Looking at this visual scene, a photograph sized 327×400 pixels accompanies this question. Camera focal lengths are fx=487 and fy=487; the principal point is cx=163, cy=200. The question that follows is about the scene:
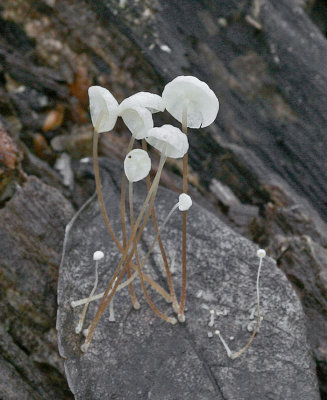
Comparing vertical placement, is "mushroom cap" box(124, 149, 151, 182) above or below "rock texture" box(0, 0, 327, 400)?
above

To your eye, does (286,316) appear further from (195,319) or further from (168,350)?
(168,350)

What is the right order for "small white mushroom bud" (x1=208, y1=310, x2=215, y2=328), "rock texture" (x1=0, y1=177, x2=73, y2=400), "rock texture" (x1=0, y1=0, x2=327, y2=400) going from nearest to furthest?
"small white mushroom bud" (x1=208, y1=310, x2=215, y2=328), "rock texture" (x1=0, y1=177, x2=73, y2=400), "rock texture" (x1=0, y1=0, x2=327, y2=400)

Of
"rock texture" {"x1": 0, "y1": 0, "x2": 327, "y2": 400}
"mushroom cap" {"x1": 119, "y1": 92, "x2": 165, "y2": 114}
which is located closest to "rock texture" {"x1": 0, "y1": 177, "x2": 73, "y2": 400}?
"rock texture" {"x1": 0, "y1": 0, "x2": 327, "y2": 400}

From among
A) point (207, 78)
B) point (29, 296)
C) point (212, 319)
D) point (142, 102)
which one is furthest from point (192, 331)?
point (207, 78)

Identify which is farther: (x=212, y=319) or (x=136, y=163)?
(x=212, y=319)

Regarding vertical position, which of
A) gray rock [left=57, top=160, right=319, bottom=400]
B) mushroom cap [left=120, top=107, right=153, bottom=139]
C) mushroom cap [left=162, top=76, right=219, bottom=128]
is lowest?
gray rock [left=57, top=160, right=319, bottom=400]

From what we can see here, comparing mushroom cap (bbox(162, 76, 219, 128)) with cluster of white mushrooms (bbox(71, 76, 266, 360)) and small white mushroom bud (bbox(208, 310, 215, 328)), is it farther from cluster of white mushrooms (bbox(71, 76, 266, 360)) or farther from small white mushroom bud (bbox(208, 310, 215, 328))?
small white mushroom bud (bbox(208, 310, 215, 328))

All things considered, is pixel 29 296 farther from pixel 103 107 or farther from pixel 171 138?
pixel 171 138
